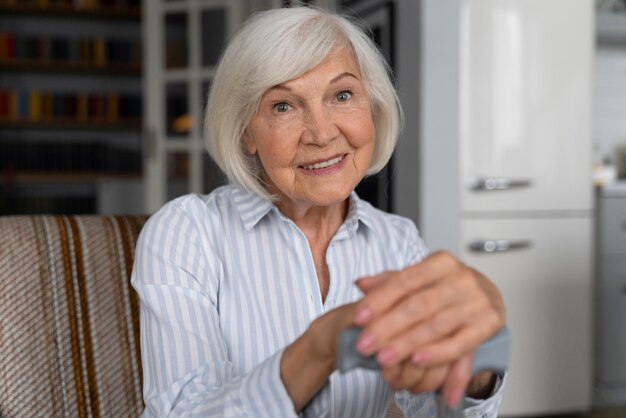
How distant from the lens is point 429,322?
57 cm

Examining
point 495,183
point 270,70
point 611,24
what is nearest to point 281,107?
point 270,70

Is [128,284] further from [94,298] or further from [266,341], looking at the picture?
[266,341]

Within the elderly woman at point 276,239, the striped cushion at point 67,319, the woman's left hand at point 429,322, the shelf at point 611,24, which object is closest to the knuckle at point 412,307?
the woman's left hand at point 429,322

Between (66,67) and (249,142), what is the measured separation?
14.7 feet

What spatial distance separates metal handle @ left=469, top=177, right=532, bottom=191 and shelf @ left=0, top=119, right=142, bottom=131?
331 centimetres

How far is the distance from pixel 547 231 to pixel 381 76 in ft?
5.87

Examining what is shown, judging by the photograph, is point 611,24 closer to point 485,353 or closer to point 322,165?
point 322,165

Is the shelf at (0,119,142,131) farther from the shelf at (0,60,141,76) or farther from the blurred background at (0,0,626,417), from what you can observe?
the blurred background at (0,0,626,417)

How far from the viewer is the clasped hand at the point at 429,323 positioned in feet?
1.80

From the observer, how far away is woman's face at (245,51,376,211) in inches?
40.8

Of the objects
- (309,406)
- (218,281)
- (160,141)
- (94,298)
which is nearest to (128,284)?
(94,298)

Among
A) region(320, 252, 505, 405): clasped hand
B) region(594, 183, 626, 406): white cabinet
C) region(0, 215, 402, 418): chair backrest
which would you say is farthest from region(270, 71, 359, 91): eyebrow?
region(594, 183, 626, 406): white cabinet

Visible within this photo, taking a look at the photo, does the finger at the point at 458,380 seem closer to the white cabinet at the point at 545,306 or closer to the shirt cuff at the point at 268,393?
the shirt cuff at the point at 268,393

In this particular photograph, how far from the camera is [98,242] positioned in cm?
117
